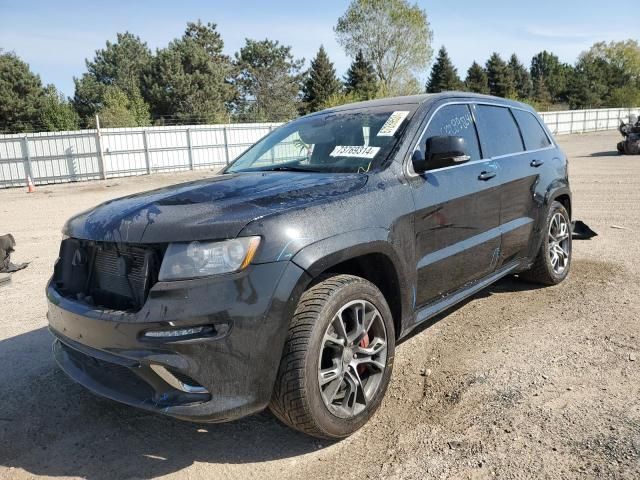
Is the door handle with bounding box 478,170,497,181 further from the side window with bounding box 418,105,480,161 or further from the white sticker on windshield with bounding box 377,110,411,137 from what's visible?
the white sticker on windshield with bounding box 377,110,411,137

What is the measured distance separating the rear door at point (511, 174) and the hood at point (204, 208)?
162 cm

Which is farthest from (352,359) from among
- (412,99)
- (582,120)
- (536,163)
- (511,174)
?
(582,120)

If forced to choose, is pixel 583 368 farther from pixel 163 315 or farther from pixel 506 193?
pixel 163 315

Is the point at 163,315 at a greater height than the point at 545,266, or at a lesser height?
greater

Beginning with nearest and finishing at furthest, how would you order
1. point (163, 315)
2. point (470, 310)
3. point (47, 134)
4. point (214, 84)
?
point (163, 315) < point (470, 310) < point (47, 134) < point (214, 84)

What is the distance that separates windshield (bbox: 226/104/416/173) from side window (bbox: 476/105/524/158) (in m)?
0.83

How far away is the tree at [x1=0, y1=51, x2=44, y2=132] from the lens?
41625mm

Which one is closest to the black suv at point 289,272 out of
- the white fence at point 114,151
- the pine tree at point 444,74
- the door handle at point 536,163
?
the door handle at point 536,163

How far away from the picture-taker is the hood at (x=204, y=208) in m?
2.43

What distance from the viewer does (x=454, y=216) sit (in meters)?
3.54

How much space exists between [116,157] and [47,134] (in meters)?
2.98

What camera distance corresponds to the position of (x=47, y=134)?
2306 centimetres

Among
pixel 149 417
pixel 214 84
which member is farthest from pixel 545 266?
pixel 214 84

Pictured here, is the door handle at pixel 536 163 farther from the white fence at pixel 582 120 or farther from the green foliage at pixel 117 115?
the white fence at pixel 582 120
